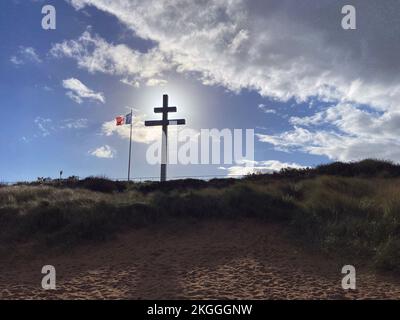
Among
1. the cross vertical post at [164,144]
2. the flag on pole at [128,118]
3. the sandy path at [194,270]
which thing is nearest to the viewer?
the sandy path at [194,270]

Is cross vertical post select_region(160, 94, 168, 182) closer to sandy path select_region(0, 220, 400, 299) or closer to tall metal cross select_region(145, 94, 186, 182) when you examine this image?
tall metal cross select_region(145, 94, 186, 182)

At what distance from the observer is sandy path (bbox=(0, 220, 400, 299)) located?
761cm

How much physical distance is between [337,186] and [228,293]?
8005mm

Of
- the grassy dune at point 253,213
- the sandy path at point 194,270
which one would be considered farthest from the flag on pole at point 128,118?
the sandy path at point 194,270

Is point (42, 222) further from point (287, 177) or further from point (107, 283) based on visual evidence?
point (287, 177)

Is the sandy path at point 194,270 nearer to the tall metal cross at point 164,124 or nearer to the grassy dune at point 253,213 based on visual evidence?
the grassy dune at point 253,213

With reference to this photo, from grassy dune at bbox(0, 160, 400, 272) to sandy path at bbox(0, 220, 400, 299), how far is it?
690 millimetres

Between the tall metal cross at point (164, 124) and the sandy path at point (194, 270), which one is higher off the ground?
the tall metal cross at point (164, 124)

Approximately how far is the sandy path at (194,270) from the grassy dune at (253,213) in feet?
2.26

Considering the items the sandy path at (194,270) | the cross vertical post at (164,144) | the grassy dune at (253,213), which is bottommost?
the sandy path at (194,270)

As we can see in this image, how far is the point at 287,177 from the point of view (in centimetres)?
1947

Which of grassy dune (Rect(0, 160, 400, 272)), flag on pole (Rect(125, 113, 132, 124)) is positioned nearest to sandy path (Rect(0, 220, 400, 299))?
grassy dune (Rect(0, 160, 400, 272))

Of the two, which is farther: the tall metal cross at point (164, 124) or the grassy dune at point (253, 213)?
the tall metal cross at point (164, 124)

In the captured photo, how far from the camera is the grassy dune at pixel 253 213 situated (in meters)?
10.1
